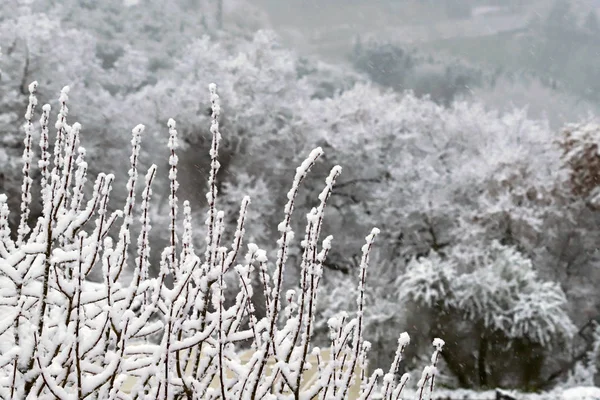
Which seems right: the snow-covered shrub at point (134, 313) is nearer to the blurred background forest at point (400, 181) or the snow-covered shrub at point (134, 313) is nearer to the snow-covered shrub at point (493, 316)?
the snow-covered shrub at point (493, 316)

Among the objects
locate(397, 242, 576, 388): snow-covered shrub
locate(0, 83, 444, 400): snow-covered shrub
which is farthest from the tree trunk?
locate(0, 83, 444, 400): snow-covered shrub

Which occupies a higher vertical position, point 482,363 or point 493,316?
point 493,316

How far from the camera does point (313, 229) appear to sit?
2.12 m

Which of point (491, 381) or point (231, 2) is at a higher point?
point (231, 2)

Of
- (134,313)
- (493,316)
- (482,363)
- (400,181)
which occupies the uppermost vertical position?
(134,313)

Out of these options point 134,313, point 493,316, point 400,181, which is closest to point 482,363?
point 493,316

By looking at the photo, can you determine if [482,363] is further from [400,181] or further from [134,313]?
[134,313]

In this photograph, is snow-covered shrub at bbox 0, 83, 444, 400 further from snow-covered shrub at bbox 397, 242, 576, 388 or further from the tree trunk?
the tree trunk

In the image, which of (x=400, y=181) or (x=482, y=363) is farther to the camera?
(x=400, y=181)

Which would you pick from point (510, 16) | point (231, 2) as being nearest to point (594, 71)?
point (510, 16)

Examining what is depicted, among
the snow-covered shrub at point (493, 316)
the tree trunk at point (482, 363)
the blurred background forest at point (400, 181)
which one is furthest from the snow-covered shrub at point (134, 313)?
the tree trunk at point (482, 363)

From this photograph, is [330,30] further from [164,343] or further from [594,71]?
[164,343]

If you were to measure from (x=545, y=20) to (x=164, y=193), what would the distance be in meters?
41.0

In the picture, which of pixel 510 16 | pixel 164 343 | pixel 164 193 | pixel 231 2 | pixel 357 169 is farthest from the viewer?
pixel 510 16
